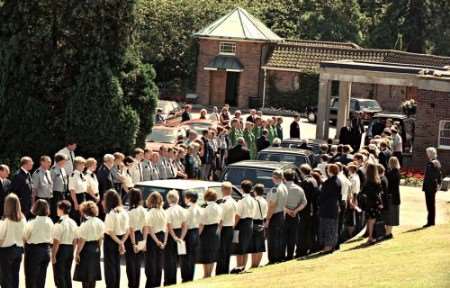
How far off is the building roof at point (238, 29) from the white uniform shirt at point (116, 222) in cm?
4897

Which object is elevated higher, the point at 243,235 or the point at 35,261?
the point at 243,235

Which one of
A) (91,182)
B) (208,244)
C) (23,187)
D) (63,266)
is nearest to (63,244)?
(63,266)

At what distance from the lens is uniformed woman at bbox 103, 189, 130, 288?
61.9 feet

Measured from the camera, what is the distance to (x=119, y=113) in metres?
30.7


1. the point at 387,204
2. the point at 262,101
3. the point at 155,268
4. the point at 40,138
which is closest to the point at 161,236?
the point at 155,268

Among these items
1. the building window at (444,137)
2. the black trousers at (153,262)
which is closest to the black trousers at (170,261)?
the black trousers at (153,262)

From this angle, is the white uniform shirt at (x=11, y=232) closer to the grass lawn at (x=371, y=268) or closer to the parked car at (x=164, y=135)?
the grass lawn at (x=371, y=268)

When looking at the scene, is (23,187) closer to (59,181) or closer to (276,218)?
(59,181)

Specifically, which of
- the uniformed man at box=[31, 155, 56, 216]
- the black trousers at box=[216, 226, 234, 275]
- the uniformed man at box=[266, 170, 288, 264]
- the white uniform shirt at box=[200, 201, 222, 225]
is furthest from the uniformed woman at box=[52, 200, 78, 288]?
the uniformed man at box=[266, 170, 288, 264]

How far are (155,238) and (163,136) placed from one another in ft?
56.7

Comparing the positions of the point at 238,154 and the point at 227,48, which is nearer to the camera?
the point at 238,154

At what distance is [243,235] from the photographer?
21.2 meters

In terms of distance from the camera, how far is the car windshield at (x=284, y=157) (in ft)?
97.8

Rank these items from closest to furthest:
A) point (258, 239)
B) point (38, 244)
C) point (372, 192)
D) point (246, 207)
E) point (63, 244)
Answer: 1. point (38, 244)
2. point (63, 244)
3. point (246, 207)
4. point (258, 239)
5. point (372, 192)
